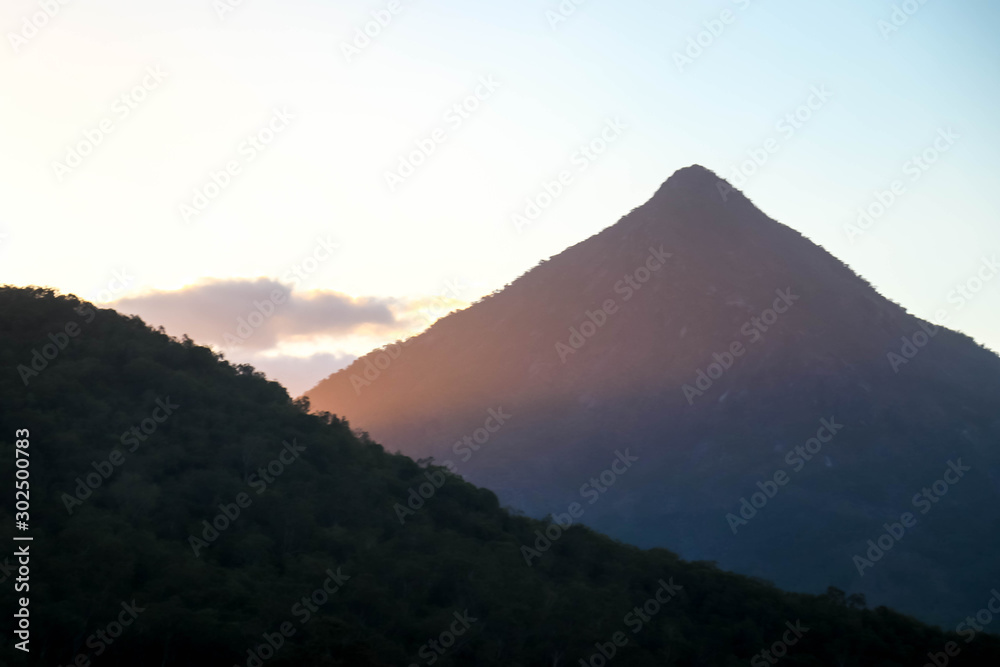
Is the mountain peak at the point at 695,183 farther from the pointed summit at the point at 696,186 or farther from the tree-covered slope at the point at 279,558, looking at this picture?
the tree-covered slope at the point at 279,558

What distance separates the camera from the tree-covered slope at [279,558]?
42.6 meters

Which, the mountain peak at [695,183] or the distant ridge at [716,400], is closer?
the distant ridge at [716,400]

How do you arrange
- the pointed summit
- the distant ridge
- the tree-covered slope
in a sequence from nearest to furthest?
the tree-covered slope
the distant ridge
the pointed summit

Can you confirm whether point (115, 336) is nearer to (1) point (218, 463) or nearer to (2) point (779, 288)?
(1) point (218, 463)

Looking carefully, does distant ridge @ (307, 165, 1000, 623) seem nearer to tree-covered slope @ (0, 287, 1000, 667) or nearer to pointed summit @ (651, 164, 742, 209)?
pointed summit @ (651, 164, 742, 209)

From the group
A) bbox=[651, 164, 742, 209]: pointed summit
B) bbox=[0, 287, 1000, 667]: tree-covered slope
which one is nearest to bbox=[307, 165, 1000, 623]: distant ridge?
bbox=[651, 164, 742, 209]: pointed summit

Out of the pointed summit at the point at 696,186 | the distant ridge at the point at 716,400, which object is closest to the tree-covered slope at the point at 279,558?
the distant ridge at the point at 716,400

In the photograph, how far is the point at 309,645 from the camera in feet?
130

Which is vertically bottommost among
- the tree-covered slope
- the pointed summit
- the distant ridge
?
the tree-covered slope

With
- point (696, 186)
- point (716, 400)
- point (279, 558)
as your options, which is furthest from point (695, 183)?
point (279, 558)

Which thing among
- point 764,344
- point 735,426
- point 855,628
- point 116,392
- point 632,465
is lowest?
point 116,392

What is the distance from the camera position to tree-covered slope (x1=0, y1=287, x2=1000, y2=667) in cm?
4262

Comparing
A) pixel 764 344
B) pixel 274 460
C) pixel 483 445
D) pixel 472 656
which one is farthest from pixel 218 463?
pixel 764 344

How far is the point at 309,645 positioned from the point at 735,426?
116750 millimetres
